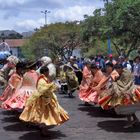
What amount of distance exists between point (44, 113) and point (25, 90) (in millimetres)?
1829

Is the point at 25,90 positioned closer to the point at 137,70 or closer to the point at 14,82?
the point at 14,82

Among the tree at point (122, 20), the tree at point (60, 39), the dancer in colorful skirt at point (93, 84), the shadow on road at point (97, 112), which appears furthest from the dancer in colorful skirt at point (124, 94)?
the tree at point (60, 39)

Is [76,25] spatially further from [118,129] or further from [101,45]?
[118,129]

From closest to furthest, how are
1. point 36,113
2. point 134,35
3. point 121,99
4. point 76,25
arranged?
point 36,113 < point 121,99 < point 134,35 < point 76,25

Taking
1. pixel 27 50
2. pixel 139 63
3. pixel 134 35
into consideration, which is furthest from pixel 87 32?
pixel 27 50

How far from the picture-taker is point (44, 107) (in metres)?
10.3

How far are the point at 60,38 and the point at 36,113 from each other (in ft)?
202

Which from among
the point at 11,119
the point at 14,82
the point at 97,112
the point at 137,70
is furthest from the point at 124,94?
the point at 137,70

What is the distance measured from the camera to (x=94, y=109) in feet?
49.7

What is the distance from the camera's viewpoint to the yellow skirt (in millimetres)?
10164

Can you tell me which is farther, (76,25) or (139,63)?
(76,25)

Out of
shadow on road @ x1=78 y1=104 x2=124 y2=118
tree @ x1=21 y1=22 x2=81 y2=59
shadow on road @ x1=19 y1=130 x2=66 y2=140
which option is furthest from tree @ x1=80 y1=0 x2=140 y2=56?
tree @ x1=21 y1=22 x2=81 y2=59

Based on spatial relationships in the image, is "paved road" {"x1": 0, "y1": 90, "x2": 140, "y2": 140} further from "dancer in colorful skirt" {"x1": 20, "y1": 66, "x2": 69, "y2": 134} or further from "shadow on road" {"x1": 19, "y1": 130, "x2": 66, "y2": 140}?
"dancer in colorful skirt" {"x1": 20, "y1": 66, "x2": 69, "y2": 134}

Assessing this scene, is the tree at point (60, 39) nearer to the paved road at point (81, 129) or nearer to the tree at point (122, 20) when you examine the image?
the tree at point (122, 20)
